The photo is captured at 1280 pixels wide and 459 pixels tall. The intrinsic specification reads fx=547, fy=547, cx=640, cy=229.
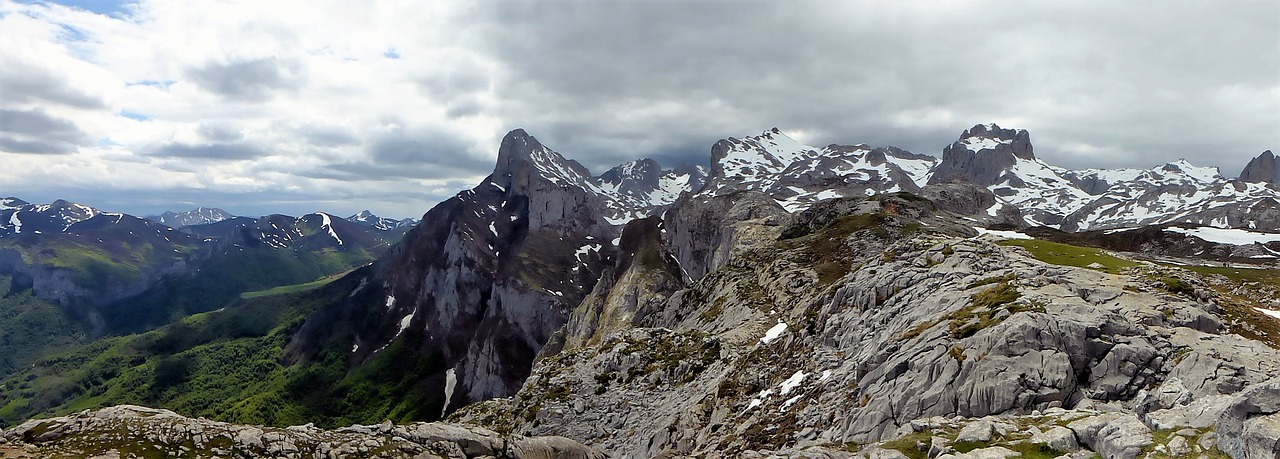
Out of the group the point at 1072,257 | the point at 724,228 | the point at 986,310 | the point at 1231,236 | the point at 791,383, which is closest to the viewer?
the point at 986,310

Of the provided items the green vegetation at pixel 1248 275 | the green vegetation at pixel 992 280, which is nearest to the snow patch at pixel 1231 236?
the green vegetation at pixel 1248 275

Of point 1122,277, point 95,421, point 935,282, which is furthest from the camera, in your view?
point 935,282

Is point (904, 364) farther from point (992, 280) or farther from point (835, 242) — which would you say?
point (835, 242)

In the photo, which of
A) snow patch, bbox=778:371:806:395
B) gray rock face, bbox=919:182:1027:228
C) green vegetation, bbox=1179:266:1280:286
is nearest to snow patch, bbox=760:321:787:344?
snow patch, bbox=778:371:806:395

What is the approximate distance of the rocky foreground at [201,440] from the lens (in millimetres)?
28312

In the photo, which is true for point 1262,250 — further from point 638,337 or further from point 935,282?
point 638,337

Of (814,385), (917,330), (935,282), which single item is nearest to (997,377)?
(917,330)

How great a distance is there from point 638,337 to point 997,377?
127 ft

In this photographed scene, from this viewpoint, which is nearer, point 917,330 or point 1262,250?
point 917,330

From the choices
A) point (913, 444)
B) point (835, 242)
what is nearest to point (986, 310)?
point (913, 444)

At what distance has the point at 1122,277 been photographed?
40156mm

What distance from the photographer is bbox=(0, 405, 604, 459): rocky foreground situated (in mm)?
28312

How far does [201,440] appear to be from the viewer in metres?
29.9

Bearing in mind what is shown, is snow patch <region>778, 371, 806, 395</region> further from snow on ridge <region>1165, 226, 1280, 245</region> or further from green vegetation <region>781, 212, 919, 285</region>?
snow on ridge <region>1165, 226, 1280, 245</region>
